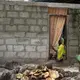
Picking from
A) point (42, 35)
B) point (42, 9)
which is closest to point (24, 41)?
point (42, 35)

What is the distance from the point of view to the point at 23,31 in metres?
11.7

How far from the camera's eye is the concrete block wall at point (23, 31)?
11656mm

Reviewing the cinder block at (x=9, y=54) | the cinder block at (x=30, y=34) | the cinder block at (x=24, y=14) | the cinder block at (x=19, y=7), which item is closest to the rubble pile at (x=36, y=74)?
the cinder block at (x=9, y=54)

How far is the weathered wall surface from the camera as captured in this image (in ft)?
39.5

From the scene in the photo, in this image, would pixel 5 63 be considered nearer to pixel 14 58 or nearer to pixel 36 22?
pixel 14 58

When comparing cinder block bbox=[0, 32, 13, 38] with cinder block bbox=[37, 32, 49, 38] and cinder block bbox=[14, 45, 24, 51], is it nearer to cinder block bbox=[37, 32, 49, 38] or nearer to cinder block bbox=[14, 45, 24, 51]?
cinder block bbox=[14, 45, 24, 51]

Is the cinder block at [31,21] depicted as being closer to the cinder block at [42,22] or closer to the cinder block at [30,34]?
the cinder block at [42,22]

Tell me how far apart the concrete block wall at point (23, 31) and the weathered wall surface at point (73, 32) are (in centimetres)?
97

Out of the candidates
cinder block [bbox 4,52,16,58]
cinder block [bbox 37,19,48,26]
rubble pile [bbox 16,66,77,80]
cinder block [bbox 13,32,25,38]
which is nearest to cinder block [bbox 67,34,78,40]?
cinder block [bbox 37,19,48,26]

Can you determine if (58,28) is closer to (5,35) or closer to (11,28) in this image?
(11,28)

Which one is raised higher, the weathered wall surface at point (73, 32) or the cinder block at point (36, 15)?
the cinder block at point (36, 15)

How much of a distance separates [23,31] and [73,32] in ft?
6.85

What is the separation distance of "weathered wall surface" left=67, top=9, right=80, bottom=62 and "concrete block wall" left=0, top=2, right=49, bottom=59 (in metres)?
0.97

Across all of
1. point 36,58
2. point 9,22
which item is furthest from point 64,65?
→ point 9,22
